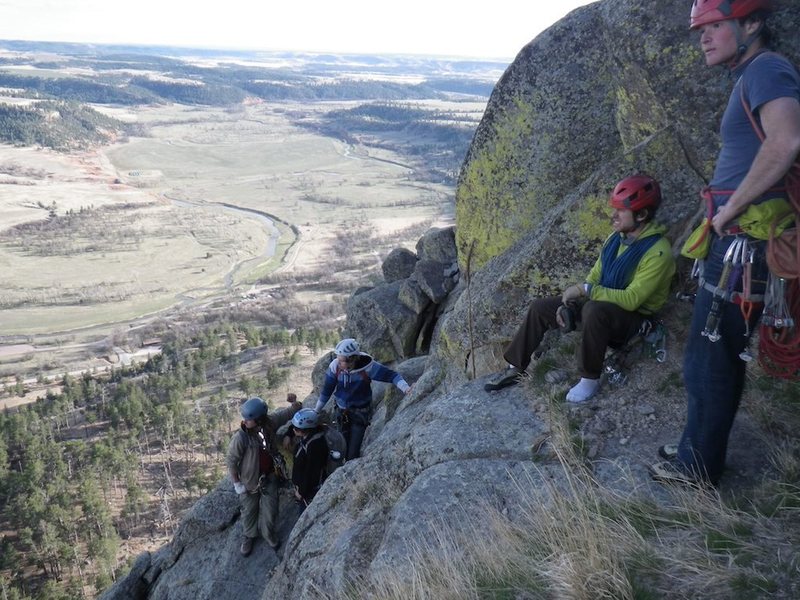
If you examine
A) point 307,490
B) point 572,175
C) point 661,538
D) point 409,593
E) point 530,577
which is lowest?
point 307,490

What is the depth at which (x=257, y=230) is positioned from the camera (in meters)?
128

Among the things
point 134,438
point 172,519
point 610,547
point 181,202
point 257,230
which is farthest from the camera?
point 181,202

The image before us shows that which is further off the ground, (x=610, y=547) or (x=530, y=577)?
(x=610, y=547)

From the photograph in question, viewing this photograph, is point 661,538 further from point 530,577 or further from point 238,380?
point 238,380

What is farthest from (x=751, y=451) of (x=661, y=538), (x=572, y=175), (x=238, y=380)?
(x=238, y=380)

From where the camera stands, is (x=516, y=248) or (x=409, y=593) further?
(x=516, y=248)

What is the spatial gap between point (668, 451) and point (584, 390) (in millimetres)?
1275

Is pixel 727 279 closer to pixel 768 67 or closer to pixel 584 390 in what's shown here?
pixel 768 67

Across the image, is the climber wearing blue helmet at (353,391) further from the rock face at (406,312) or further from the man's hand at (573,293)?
the rock face at (406,312)

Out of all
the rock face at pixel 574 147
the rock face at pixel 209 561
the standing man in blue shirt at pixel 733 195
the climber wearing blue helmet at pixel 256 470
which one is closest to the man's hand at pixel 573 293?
the rock face at pixel 574 147

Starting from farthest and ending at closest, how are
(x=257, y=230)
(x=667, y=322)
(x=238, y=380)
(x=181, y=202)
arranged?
(x=181, y=202) < (x=257, y=230) < (x=238, y=380) < (x=667, y=322)

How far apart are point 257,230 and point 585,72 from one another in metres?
123

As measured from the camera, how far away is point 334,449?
9992mm

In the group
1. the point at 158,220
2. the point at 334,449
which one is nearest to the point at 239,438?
the point at 334,449
